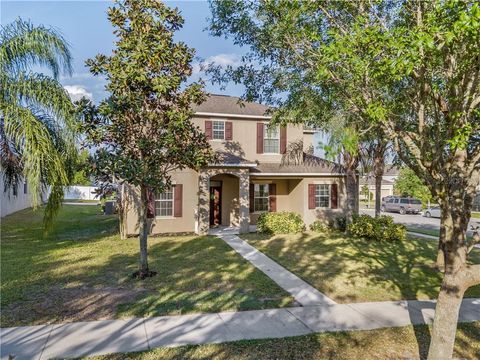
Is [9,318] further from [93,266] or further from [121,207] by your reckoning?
[121,207]

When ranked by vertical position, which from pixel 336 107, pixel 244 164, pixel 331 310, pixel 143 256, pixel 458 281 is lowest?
pixel 331 310

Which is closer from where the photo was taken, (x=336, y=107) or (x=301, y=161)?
(x=336, y=107)

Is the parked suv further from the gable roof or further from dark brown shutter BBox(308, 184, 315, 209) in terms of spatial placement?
the gable roof

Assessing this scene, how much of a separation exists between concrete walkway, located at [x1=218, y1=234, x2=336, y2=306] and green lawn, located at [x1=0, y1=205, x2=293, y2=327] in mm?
280

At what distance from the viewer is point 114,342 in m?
5.73

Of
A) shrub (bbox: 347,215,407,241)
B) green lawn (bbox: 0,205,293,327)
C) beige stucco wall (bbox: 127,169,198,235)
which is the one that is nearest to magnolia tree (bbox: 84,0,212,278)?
green lawn (bbox: 0,205,293,327)

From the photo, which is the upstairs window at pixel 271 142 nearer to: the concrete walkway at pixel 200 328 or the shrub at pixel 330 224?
the shrub at pixel 330 224

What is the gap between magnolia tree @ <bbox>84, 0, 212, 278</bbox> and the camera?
29.9 feet

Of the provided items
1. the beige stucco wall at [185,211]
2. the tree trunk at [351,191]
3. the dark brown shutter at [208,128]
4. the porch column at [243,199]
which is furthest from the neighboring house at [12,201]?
the tree trunk at [351,191]

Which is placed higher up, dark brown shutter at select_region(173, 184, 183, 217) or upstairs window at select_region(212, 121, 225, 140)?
upstairs window at select_region(212, 121, 225, 140)

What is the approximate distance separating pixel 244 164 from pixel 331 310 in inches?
413

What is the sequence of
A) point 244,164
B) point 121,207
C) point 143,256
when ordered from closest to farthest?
point 143,256, point 121,207, point 244,164

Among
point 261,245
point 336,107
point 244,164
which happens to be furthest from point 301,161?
point 336,107

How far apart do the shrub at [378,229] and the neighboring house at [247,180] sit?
308cm
